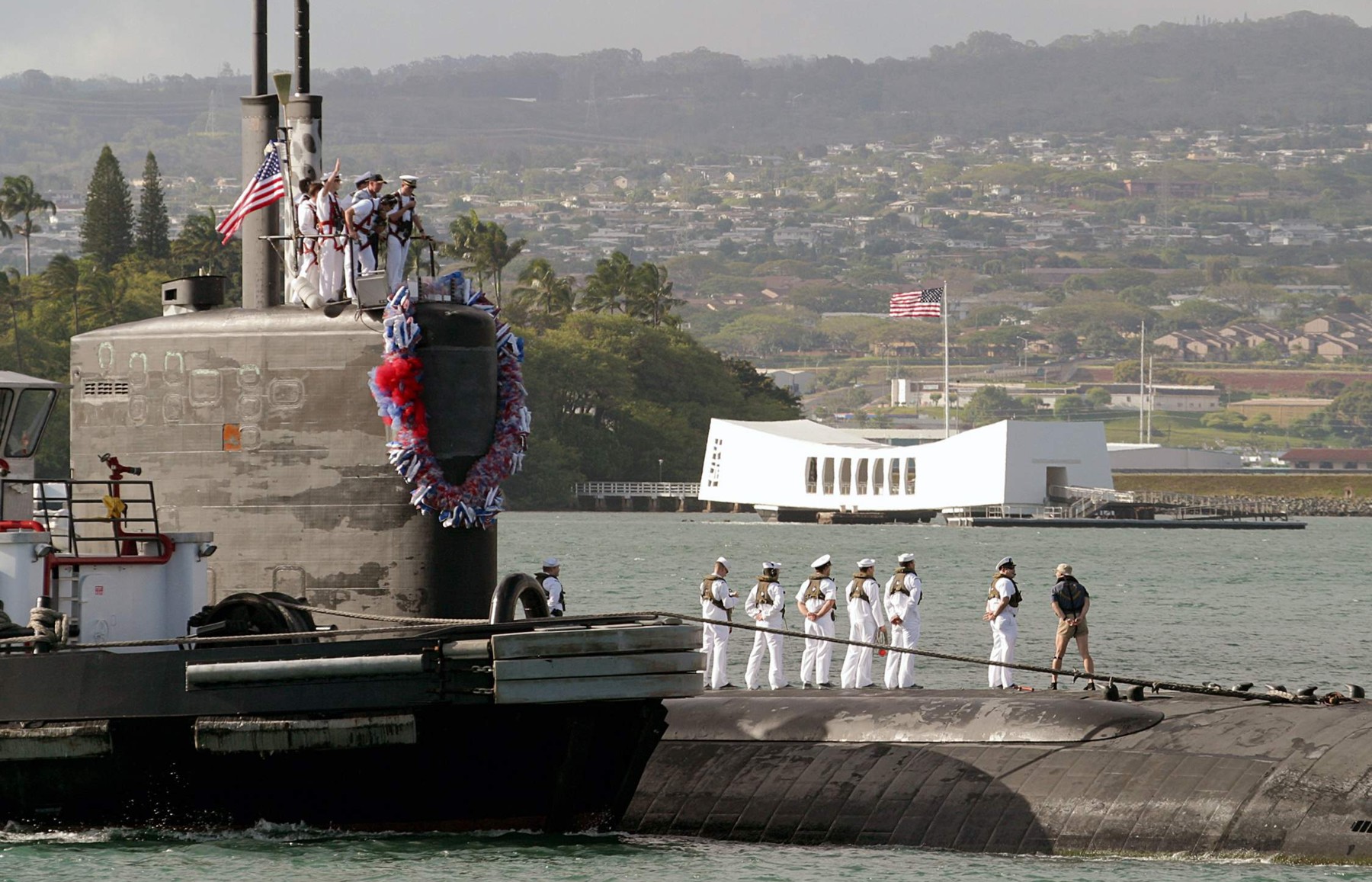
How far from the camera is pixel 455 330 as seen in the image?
1631 cm

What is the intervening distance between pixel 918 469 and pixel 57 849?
9831 centimetres

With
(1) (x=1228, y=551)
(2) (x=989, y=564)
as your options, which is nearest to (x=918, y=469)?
(1) (x=1228, y=551)

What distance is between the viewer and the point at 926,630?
43.2 meters

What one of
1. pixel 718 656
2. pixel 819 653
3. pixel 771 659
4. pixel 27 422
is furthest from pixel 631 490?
pixel 27 422

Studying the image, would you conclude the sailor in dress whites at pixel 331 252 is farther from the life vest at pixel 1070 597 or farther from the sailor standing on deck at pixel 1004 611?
the life vest at pixel 1070 597

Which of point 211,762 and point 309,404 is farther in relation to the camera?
point 309,404

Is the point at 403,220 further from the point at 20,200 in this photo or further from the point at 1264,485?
the point at 1264,485

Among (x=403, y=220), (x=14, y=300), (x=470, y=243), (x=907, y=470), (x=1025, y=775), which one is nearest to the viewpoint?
(x=1025, y=775)

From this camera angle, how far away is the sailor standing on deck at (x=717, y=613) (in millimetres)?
24203

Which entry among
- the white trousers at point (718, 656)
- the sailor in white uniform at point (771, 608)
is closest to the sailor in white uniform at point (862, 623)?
the sailor in white uniform at point (771, 608)

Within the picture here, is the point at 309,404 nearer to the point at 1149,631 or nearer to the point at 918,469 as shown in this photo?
the point at 1149,631

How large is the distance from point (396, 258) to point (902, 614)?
8.94 meters

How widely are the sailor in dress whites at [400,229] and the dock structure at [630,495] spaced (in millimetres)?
112230

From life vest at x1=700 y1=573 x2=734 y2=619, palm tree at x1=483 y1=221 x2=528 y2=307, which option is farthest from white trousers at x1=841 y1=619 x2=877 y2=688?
palm tree at x1=483 y1=221 x2=528 y2=307
